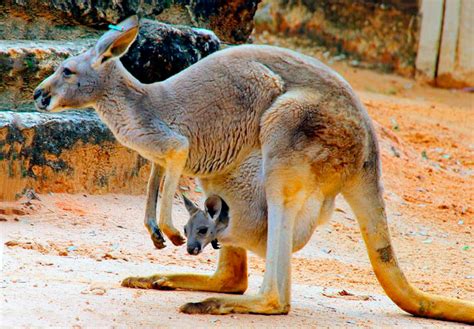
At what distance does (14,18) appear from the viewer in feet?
25.3

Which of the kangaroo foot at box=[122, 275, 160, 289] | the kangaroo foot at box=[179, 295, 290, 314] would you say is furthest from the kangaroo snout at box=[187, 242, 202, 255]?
the kangaroo foot at box=[122, 275, 160, 289]

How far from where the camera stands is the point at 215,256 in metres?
7.29

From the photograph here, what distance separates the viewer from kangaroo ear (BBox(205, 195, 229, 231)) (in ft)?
18.4

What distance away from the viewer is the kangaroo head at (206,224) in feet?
18.1

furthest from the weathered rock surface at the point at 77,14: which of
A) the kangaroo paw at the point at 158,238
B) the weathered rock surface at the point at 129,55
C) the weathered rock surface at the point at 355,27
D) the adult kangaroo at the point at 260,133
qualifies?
the weathered rock surface at the point at 355,27

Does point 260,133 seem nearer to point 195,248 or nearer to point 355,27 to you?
point 195,248

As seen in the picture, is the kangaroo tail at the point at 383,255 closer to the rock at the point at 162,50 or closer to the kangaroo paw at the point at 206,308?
the kangaroo paw at the point at 206,308

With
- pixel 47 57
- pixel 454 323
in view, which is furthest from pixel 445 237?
pixel 47 57

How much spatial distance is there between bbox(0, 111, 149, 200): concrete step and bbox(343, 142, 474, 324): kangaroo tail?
94.3 inches

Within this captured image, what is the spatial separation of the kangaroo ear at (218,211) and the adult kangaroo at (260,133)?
0.16 meters

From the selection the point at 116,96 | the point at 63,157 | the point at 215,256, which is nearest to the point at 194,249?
the point at 116,96

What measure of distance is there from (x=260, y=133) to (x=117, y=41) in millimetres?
906

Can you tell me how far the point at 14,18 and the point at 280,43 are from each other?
7.61 metres

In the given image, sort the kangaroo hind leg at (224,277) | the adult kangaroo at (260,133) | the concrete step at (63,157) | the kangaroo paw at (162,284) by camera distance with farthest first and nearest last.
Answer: the concrete step at (63,157)
the kangaroo hind leg at (224,277)
the kangaroo paw at (162,284)
the adult kangaroo at (260,133)
